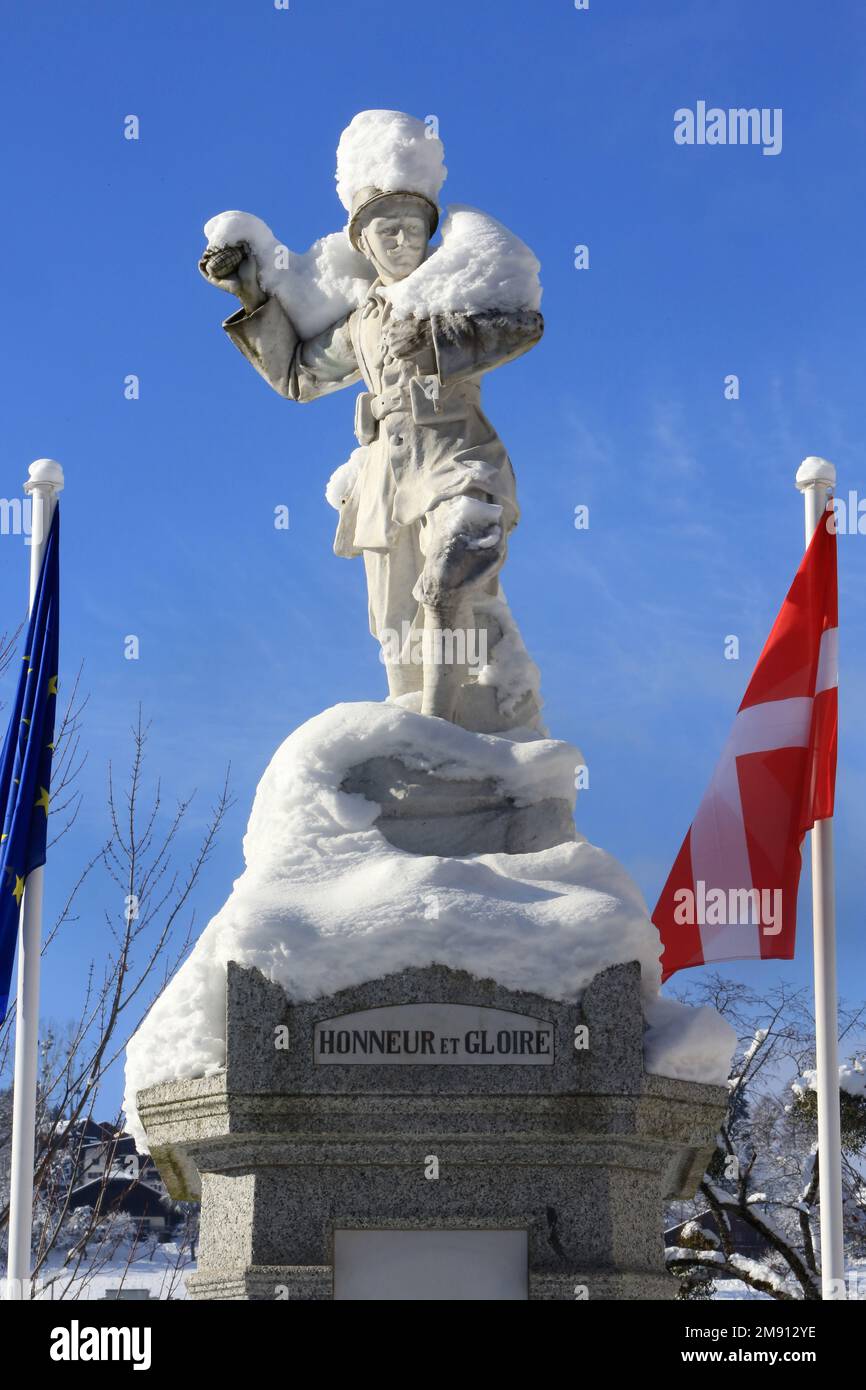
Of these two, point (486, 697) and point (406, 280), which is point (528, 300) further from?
point (486, 697)

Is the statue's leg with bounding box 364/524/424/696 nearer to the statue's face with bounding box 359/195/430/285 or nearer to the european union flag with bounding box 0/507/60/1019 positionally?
the statue's face with bounding box 359/195/430/285

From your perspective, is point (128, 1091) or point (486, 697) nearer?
point (128, 1091)

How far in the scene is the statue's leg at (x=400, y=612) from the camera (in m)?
9.29

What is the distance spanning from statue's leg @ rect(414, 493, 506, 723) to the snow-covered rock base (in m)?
0.32

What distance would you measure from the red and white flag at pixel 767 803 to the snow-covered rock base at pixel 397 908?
1.70 m

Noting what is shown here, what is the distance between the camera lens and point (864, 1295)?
21656 millimetres

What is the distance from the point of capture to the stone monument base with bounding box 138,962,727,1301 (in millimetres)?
7648

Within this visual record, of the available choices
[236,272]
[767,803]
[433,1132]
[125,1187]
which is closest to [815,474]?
[767,803]

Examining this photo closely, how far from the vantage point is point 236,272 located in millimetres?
9961

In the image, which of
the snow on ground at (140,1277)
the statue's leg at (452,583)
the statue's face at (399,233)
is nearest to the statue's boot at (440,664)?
the statue's leg at (452,583)

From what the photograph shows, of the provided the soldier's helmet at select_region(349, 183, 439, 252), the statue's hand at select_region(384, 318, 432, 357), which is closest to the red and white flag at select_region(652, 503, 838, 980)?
the statue's hand at select_region(384, 318, 432, 357)

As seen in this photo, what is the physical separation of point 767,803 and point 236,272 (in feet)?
12.6

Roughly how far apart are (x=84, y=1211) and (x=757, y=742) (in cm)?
1209
